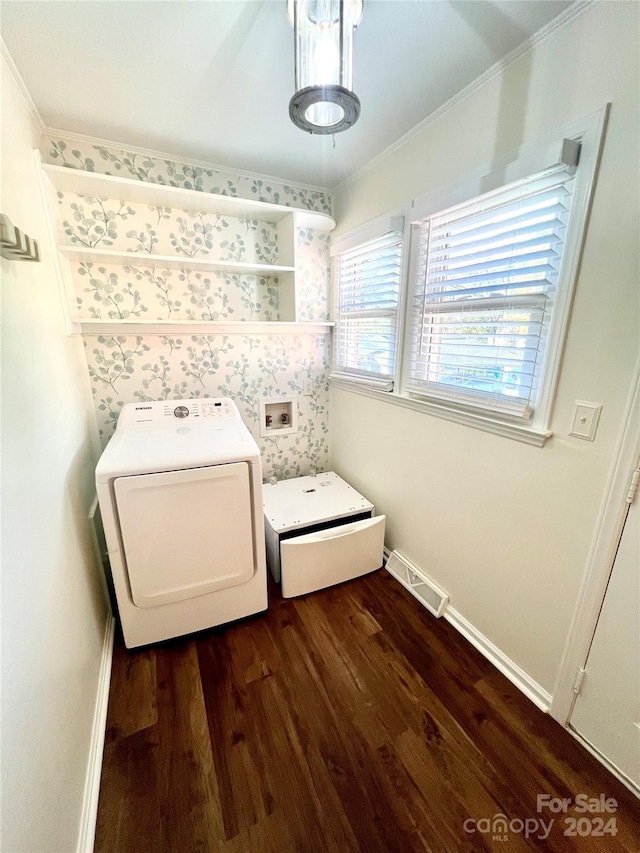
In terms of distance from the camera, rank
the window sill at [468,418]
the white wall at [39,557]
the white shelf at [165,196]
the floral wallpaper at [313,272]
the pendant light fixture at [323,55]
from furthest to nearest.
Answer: the floral wallpaper at [313,272], the white shelf at [165,196], the window sill at [468,418], the pendant light fixture at [323,55], the white wall at [39,557]

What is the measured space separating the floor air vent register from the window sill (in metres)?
0.92

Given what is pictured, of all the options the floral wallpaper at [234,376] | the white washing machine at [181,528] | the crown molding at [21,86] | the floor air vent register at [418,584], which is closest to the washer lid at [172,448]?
the white washing machine at [181,528]

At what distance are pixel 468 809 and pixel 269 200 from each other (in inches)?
117

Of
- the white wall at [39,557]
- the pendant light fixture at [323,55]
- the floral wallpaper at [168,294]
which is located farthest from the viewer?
the floral wallpaper at [168,294]

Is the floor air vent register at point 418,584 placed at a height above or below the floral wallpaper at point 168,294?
below

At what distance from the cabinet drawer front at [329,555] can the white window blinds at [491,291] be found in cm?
90

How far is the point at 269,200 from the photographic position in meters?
2.13

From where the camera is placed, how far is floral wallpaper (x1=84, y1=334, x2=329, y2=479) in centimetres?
200

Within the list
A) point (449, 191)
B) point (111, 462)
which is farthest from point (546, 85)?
point (111, 462)

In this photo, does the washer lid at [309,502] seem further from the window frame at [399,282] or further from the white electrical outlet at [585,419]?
the white electrical outlet at [585,419]

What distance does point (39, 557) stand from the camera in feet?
3.01

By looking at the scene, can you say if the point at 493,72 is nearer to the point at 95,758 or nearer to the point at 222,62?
the point at 222,62

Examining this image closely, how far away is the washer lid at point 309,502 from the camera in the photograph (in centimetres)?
200

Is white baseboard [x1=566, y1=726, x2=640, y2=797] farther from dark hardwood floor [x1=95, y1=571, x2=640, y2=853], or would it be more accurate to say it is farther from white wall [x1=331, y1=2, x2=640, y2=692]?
white wall [x1=331, y1=2, x2=640, y2=692]
